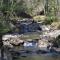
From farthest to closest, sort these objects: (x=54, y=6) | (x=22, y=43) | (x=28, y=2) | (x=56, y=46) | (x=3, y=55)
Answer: (x=28, y=2) → (x=54, y=6) → (x=22, y=43) → (x=56, y=46) → (x=3, y=55)

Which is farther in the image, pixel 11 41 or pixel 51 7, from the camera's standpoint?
pixel 51 7

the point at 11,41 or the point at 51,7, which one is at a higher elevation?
the point at 51,7

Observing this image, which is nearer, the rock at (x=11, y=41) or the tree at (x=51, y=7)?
the rock at (x=11, y=41)

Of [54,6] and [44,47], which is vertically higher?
[54,6]

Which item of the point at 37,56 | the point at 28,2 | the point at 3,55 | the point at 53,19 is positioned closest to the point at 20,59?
the point at 37,56

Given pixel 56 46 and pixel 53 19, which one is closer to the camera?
pixel 56 46

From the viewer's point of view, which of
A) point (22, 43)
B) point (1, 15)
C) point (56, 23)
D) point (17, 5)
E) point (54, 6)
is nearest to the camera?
point (22, 43)

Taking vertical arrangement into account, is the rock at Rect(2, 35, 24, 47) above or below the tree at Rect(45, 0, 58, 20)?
below

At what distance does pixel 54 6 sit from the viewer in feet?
96.5

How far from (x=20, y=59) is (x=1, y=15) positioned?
44.7ft

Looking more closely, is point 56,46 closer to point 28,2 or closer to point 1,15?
point 1,15

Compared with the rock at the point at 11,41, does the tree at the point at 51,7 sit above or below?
above

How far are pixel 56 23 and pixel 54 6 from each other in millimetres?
6922

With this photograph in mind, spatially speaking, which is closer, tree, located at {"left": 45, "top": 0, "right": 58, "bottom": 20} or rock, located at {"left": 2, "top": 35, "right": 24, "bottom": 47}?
rock, located at {"left": 2, "top": 35, "right": 24, "bottom": 47}
